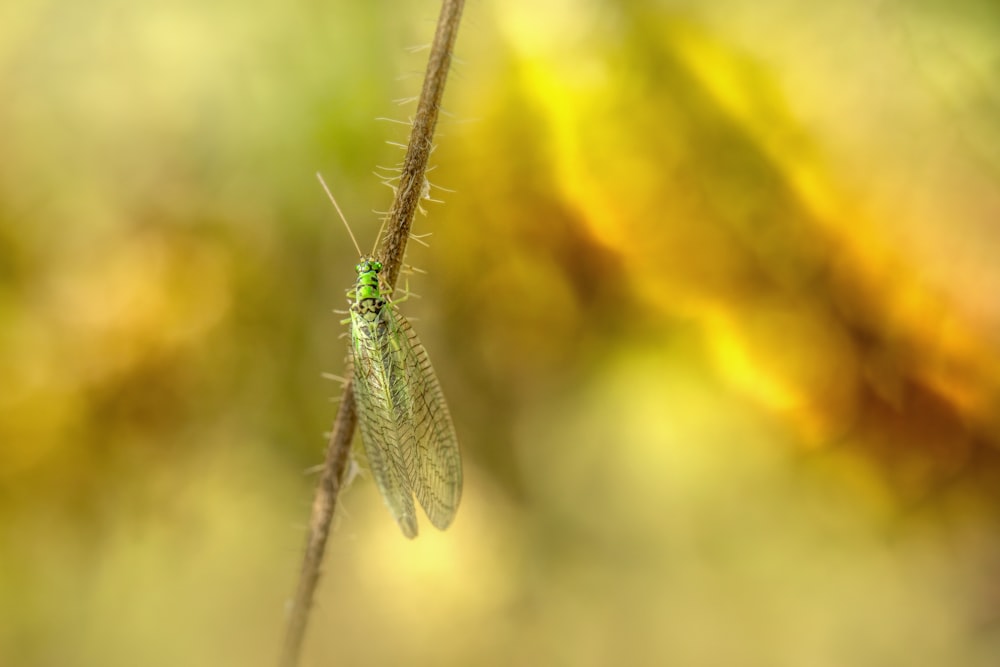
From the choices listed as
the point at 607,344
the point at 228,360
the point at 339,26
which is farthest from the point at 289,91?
the point at 607,344

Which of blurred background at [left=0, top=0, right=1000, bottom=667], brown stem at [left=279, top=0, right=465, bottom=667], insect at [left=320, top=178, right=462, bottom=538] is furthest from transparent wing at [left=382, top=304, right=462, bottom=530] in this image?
blurred background at [left=0, top=0, right=1000, bottom=667]

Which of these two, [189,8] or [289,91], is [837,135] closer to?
[289,91]

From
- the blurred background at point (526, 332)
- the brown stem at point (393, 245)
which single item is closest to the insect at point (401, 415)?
the brown stem at point (393, 245)

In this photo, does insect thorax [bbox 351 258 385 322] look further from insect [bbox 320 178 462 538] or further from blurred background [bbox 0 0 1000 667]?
blurred background [bbox 0 0 1000 667]

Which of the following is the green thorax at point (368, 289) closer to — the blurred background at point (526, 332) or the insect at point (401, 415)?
the insect at point (401, 415)

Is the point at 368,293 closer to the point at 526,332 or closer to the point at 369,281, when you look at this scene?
the point at 369,281

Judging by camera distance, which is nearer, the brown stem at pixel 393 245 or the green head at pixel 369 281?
the brown stem at pixel 393 245
